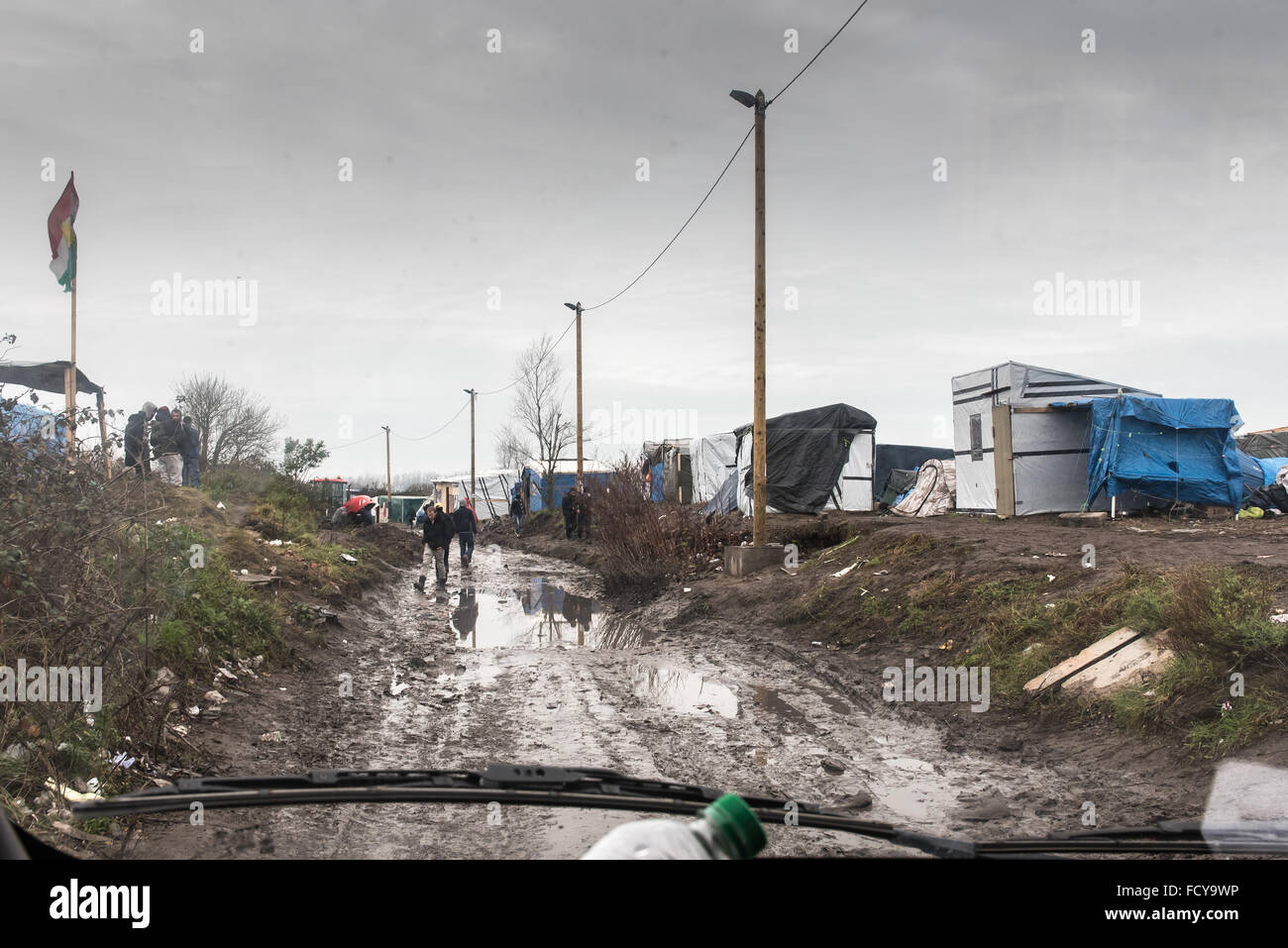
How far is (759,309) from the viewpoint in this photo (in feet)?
52.1

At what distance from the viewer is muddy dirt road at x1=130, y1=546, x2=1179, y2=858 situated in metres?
4.52

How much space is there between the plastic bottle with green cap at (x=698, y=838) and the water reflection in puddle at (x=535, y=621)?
10.7 m

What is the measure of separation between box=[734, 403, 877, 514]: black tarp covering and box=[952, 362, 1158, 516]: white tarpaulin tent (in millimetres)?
6278

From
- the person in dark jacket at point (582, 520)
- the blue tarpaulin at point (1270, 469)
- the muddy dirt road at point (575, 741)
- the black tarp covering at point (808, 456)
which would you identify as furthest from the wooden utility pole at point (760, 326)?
the person in dark jacket at point (582, 520)

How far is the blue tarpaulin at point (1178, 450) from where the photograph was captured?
58.4 ft

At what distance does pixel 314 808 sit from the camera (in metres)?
4.84

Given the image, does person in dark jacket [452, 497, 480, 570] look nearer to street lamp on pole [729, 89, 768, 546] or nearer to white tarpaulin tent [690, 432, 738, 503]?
white tarpaulin tent [690, 432, 738, 503]

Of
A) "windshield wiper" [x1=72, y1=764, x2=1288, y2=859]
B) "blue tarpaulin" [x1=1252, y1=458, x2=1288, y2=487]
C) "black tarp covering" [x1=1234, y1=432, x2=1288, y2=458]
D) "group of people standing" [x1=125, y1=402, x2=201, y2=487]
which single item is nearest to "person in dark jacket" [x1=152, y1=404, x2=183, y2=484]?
"group of people standing" [x1=125, y1=402, x2=201, y2=487]

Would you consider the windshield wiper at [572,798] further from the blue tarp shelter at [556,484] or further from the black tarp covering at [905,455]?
the blue tarp shelter at [556,484]

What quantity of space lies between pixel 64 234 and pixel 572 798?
15.1 m

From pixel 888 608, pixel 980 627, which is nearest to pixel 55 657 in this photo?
pixel 980 627
